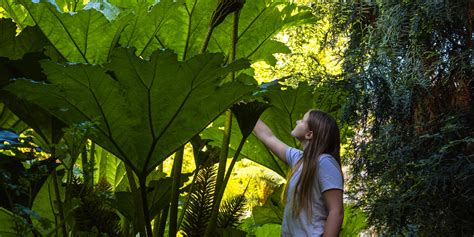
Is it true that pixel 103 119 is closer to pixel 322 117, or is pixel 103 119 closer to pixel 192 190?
pixel 192 190

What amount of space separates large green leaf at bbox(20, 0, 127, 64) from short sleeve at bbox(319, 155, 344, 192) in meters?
0.74

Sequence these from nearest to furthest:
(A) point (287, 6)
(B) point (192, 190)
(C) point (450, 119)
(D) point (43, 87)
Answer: (D) point (43, 87), (B) point (192, 190), (A) point (287, 6), (C) point (450, 119)

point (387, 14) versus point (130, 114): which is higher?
point (387, 14)

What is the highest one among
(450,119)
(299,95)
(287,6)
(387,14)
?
(387,14)

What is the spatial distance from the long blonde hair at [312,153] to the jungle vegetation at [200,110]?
110mm

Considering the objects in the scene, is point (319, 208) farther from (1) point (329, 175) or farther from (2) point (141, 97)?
(2) point (141, 97)

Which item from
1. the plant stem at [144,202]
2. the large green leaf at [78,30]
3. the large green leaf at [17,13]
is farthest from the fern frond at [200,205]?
the large green leaf at [17,13]

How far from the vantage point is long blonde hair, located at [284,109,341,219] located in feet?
5.66

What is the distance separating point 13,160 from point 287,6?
979 millimetres

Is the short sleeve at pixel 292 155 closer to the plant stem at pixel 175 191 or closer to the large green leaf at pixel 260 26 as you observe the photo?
the large green leaf at pixel 260 26

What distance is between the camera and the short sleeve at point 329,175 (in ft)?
5.51

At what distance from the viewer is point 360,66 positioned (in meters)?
3.04

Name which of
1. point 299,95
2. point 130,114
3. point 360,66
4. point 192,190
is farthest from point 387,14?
point 130,114

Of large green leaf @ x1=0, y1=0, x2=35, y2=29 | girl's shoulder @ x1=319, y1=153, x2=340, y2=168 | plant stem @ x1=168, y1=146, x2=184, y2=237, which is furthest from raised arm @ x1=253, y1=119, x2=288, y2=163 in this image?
large green leaf @ x1=0, y1=0, x2=35, y2=29
